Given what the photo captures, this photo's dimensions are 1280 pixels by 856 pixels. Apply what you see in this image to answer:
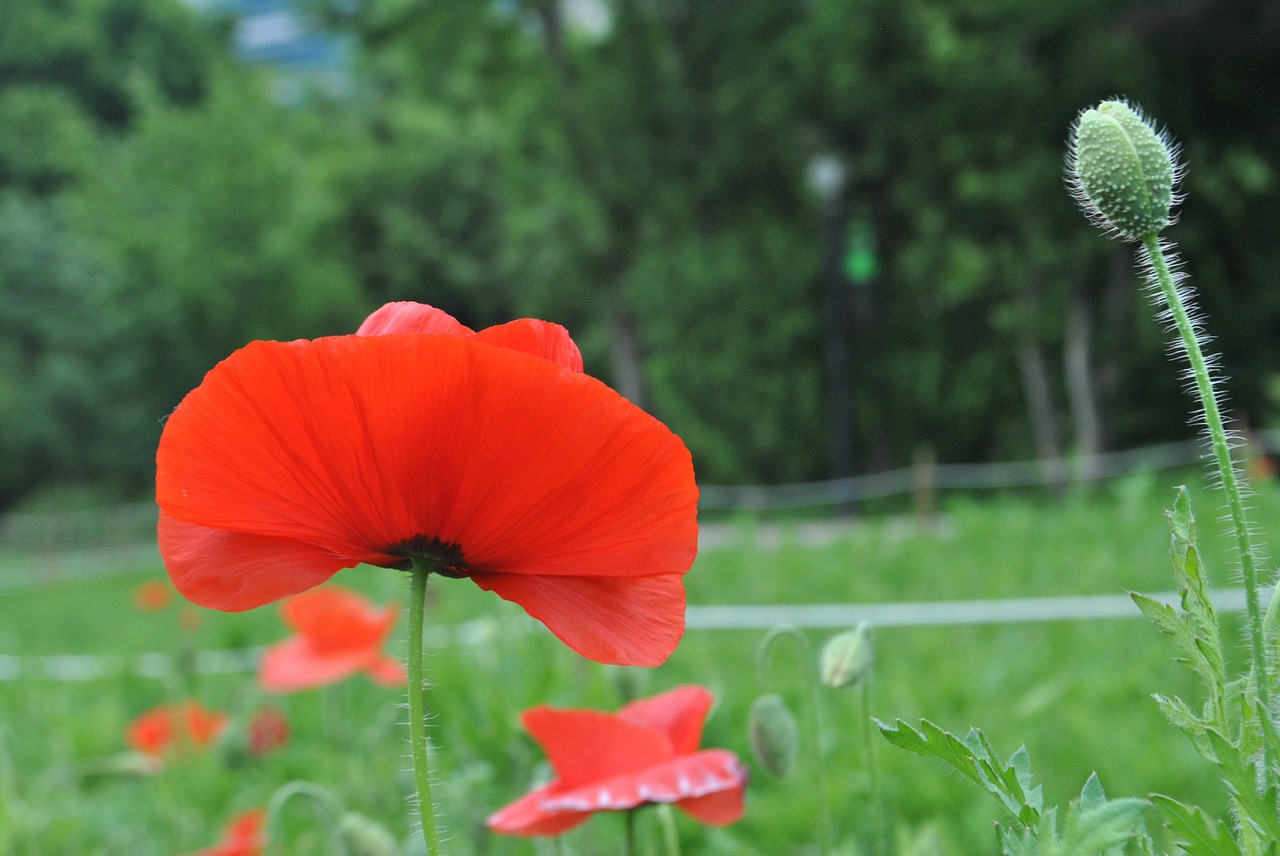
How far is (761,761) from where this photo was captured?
31.2 inches

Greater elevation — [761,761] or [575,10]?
[575,10]

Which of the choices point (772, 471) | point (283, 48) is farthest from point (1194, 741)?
point (283, 48)

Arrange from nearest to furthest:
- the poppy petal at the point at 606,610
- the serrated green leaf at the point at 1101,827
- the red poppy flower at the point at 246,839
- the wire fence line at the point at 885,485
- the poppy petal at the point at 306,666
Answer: the serrated green leaf at the point at 1101,827
the poppy petal at the point at 606,610
the red poppy flower at the point at 246,839
the poppy petal at the point at 306,666
the wire fence line at the point at 885,485

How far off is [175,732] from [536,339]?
1415mm

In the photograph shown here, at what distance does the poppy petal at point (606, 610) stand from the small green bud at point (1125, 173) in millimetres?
217

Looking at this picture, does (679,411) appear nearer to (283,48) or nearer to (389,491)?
(389,491)

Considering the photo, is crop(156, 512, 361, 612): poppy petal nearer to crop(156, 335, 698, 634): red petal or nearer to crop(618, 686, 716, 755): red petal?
crop(156, 335, 698, 634): red petal

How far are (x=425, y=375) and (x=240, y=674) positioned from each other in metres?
2.87

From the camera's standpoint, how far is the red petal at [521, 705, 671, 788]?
2.26 ft

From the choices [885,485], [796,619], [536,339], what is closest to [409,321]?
[536,339]

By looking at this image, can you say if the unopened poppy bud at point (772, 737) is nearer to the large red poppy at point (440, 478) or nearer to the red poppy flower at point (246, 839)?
the large red poppy at point (440, 478)

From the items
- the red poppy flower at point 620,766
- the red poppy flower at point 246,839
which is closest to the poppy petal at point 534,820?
the red poppy flower at point 620,766

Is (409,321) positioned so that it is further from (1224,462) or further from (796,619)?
(796,619)

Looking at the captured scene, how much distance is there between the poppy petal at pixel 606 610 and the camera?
0.51m
